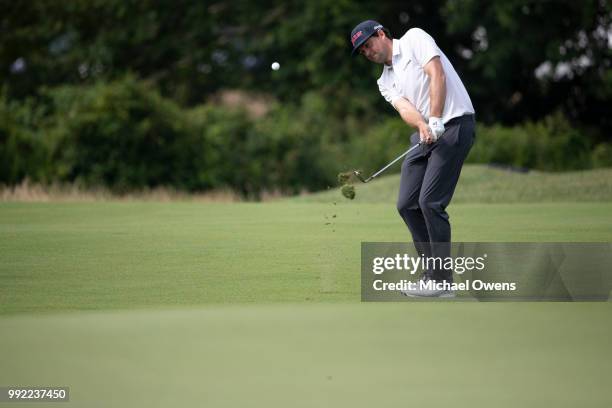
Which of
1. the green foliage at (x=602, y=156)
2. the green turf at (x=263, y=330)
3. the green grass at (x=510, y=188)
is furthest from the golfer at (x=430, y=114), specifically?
the green foliage at (x=602, y=156)

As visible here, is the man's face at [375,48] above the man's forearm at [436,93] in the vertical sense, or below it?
above

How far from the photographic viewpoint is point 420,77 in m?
7.80

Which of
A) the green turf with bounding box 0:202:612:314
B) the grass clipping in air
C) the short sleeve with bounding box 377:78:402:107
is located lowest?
the green turf with bounding box 0:202:612:314

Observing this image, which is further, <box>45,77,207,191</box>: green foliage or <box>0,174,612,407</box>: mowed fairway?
<box>45,77,207,191</box>: green foliage

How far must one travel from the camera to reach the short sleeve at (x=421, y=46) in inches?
301

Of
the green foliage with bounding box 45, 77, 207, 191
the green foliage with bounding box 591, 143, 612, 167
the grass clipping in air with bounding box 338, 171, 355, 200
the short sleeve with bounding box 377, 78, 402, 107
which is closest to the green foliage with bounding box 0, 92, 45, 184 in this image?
the green foliage with bounding box 45, 77, 207, 191

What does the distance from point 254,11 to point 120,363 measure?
94.3 feet

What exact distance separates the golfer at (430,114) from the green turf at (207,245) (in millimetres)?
757

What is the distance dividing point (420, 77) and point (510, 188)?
9564 mm

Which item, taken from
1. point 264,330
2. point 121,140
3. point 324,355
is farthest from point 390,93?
point 121,140

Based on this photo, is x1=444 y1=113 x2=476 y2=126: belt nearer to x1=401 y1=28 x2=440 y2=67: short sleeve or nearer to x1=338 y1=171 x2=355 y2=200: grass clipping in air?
x1=401 y1=28 x2=440 y2=67: short sleeve

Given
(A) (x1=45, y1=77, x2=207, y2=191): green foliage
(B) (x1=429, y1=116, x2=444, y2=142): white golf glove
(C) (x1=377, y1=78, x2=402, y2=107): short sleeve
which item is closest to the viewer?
(B) (x1=429, y1=116, x2=444, y2=142): white golf glove

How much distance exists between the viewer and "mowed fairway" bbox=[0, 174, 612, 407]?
496 cm

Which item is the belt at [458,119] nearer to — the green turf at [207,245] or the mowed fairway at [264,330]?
the mowed fairway at [264,330]
